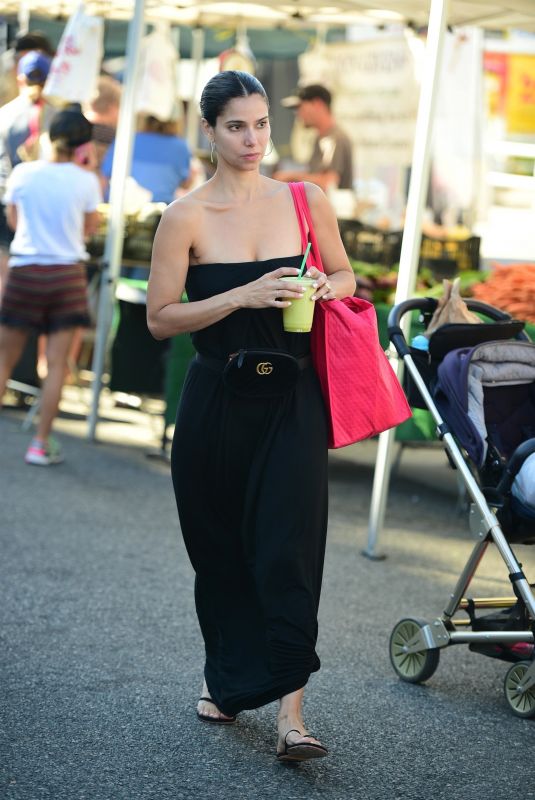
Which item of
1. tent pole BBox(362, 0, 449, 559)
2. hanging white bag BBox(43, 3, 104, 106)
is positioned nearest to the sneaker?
tent pole BBox(362, 0, 449, 559)

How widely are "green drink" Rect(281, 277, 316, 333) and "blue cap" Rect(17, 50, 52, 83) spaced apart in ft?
23.3

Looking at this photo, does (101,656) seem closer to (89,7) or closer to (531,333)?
(531,333)

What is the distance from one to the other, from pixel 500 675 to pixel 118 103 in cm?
813

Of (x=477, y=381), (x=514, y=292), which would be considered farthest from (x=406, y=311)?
(x=514, y=292)

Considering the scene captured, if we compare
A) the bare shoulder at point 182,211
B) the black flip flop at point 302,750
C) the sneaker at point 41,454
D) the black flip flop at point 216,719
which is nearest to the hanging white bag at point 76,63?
the sneaker at point 41,454

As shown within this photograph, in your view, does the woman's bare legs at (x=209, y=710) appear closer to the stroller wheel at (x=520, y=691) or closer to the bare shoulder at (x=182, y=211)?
the stroller wheel at (x=520, y=691)

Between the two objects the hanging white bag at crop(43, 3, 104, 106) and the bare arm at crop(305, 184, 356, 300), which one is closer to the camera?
the bare arm at crop(305, 184, 356, 300)

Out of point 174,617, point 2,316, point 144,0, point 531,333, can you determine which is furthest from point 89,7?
point 174,617

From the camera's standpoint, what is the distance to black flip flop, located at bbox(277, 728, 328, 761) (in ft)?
12.5

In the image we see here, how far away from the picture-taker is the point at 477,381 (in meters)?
4.82

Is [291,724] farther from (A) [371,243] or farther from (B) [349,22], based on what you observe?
(B) [349,22]

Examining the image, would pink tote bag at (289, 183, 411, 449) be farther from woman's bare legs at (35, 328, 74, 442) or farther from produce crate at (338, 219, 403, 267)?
produce crate at (338, 219, 403, 267)

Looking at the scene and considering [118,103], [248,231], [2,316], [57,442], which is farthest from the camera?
[118,103]

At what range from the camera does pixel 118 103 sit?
12.0m
